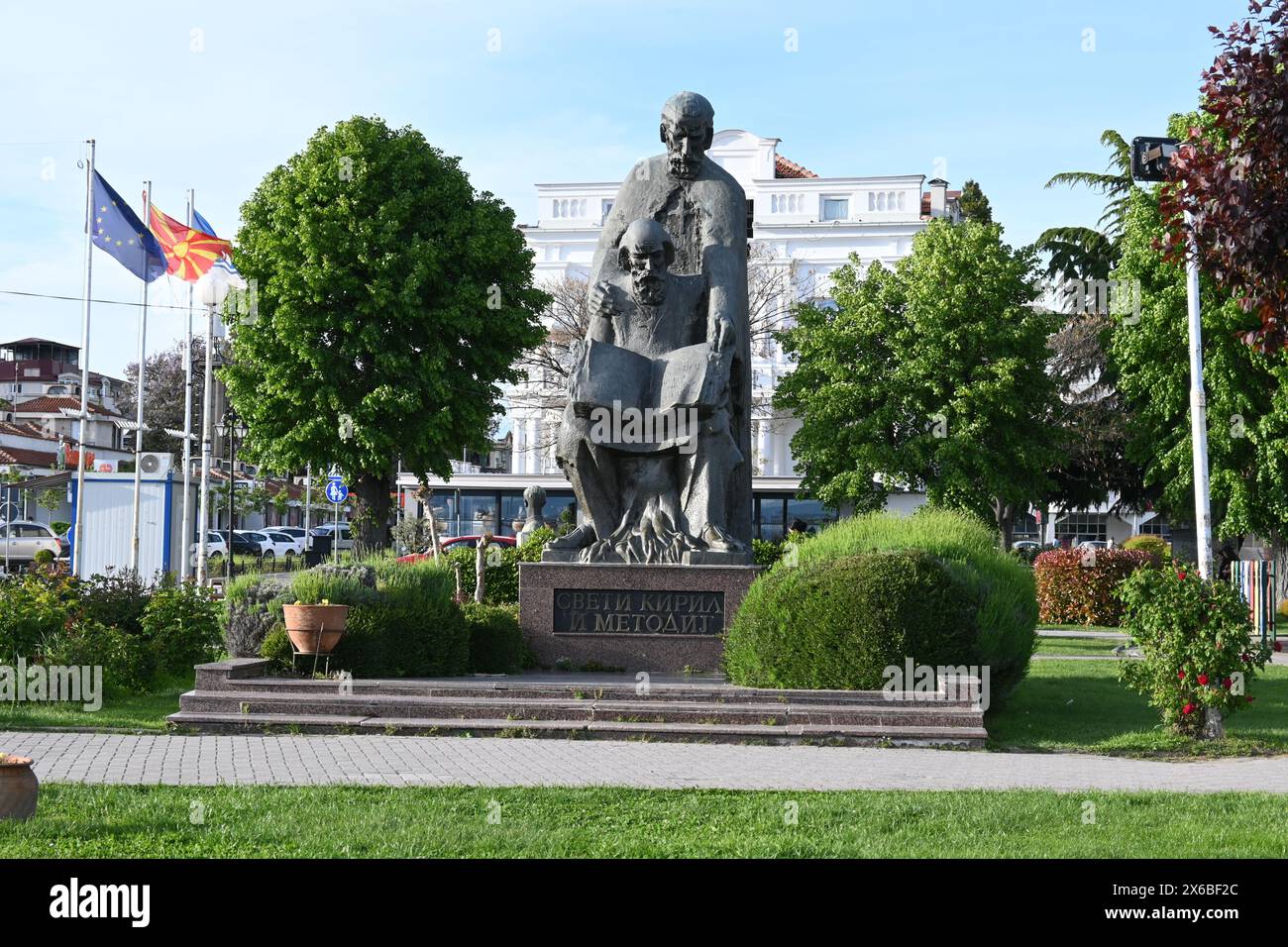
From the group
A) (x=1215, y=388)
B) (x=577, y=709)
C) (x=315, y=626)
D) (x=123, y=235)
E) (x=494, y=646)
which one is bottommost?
(x=577, y=709)

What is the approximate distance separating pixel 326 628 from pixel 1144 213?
87.5 feet

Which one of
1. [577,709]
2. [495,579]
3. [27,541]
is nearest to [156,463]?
[495,579]

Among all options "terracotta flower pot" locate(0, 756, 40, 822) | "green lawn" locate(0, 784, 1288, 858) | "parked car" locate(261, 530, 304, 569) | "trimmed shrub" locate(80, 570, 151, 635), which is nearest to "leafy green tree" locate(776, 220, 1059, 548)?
"trimmed shrub" locate(80, 570, 151, 635)

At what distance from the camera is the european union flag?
108 ft

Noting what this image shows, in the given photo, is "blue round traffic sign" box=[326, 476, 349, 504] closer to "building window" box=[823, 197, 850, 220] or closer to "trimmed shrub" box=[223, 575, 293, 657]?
"trimmed shrub" box=[223, 575, 293, 657]

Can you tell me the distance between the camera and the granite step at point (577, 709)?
11.6 meters

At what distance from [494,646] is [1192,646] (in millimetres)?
6158

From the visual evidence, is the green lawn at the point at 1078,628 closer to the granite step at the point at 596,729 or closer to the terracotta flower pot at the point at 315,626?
the granite step at the point at 596,729

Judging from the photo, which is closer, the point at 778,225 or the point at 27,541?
the point at 27,541

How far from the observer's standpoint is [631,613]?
46.0ft

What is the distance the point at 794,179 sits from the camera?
67.2m

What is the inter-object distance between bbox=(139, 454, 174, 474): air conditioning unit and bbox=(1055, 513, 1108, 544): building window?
46.4m

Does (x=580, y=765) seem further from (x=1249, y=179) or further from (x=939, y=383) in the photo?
(x=939, y=383)
